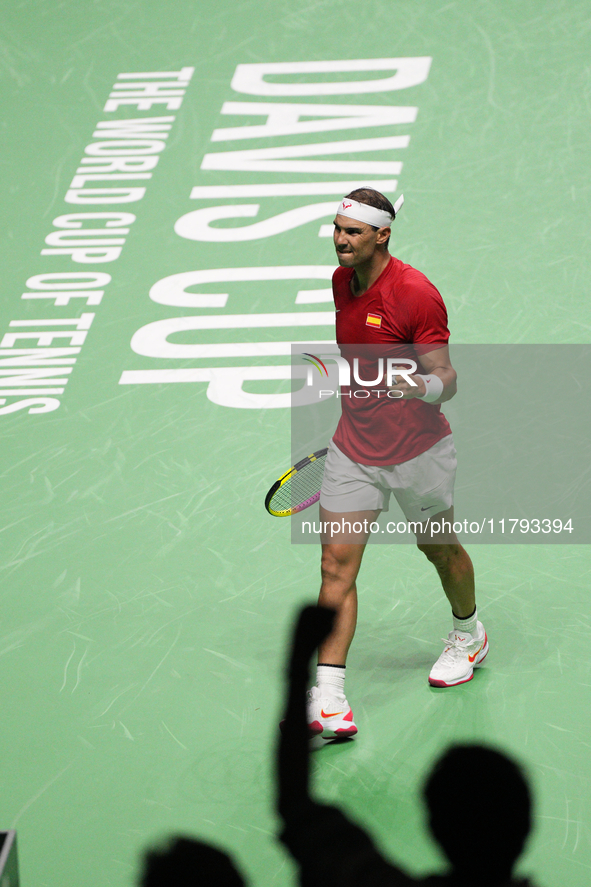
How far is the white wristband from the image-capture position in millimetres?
4133

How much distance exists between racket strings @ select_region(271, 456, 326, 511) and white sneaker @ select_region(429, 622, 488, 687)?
37.4 inches

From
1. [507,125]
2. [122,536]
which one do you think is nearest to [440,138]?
[507,125]

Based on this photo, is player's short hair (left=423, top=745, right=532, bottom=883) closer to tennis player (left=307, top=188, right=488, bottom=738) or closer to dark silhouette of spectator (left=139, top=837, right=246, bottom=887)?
dark silhouette of spectator (left=139, top=837, right=246, bottom=887)

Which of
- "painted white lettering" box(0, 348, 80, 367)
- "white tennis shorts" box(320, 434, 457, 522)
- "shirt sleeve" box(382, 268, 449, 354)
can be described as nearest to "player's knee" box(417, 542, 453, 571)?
"white tennis shorts" box(320, 434, 457, 522)

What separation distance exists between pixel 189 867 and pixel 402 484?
10.7 ft

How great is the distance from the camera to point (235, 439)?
23.3ft

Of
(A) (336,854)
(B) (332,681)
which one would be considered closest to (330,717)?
(B) (332,681)

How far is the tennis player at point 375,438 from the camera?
4.31 metres

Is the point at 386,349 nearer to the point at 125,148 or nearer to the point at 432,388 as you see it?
the point at 432,388

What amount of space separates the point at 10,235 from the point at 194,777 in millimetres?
6704

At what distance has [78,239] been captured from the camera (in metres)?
9.51

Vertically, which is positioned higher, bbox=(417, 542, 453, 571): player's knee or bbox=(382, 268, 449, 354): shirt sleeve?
bbox=(382, 268, 449, 354): shirt sleeve

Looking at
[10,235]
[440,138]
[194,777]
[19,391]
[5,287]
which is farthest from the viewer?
[440,138]

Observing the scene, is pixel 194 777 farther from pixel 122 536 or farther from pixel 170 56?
pixel 170 56
